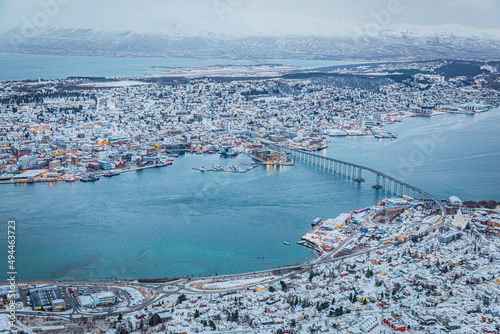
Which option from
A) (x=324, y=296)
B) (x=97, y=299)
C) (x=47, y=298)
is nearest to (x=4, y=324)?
(x=47, y=298)

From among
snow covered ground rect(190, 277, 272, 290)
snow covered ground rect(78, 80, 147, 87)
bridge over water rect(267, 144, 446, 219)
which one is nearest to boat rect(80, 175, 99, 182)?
bridge over water rect(267, 144, 446, 219)

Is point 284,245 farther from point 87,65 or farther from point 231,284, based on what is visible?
point 87,65

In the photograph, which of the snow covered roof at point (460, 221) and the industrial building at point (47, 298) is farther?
the snow covered roof at point (460, 221)

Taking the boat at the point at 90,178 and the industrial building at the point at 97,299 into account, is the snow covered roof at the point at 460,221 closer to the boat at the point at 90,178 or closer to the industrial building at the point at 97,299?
the industrial building at the point at 97,299

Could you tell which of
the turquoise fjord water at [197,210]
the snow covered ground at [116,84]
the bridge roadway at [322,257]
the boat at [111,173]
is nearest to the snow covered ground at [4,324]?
the bridge roadway at [322,257]

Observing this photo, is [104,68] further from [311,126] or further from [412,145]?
[412,145]
